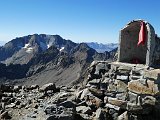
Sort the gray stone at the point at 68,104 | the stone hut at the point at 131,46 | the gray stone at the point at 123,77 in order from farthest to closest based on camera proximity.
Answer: the stone hut at the point at 131,46, the gray stone at the point at 123,77, the gray stone at the point at 68,104

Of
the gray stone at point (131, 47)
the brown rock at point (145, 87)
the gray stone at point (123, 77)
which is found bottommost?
the brown rock at point (145, 87)

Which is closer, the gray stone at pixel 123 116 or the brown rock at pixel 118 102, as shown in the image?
the gray stone at pixel 123 116

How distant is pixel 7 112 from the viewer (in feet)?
54.9

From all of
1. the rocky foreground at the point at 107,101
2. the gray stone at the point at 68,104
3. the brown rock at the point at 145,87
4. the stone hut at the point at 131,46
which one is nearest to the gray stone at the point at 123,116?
the rocky foreground at the point at 107,101

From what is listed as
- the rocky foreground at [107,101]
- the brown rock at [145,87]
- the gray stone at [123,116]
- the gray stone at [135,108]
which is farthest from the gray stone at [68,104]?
the brown rock at [145,87]

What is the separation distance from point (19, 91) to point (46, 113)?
28.5 ft

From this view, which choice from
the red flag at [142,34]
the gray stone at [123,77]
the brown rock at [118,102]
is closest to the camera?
the brown rock at [118,102]

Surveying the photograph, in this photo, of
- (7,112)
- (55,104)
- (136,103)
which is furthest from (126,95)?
(7,112)

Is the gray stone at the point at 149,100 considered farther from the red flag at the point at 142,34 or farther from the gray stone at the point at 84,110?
the red flag at the point at 142,34

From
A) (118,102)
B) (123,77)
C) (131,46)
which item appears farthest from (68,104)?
(131,46)

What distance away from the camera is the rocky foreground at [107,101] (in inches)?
587

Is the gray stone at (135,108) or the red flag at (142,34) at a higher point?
the red flag at (142,34)

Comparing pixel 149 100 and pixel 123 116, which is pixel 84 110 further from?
pixel 149 100

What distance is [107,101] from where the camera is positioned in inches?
637
